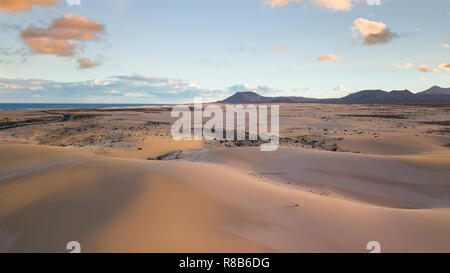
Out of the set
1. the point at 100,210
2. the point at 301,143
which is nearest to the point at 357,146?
the point at 301,143

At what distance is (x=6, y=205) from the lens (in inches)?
163

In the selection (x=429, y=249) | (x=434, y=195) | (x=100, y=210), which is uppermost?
(x=100, y=210)

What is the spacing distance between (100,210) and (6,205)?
1.72 metres

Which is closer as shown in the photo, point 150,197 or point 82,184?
point 150,197

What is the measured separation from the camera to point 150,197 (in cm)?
466
